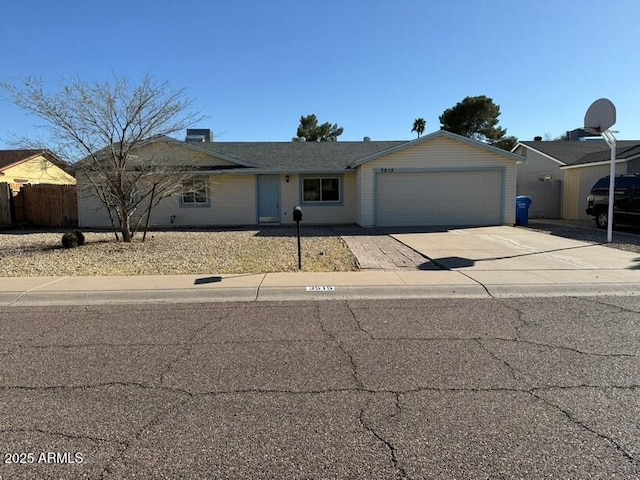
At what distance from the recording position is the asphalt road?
265cm

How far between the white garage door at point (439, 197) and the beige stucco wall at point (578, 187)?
6.01 m

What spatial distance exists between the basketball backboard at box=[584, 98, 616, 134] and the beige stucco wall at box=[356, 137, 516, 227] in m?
4.73

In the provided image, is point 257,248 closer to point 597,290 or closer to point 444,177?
point 597,290

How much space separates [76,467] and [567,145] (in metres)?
31.1

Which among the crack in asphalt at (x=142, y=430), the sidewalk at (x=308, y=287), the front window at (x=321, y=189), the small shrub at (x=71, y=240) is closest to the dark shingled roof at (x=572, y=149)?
the front window at (x=321, y=189)

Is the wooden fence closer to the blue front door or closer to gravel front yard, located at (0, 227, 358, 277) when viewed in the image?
gravel front yard, located at (0, 227, 358, 277)

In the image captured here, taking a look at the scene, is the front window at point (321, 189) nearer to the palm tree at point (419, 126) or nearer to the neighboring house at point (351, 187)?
the neighboring house at point (351, 187)

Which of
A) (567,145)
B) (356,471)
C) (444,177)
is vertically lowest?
(356,471)

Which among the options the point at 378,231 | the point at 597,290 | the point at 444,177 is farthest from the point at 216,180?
the point at 597,290

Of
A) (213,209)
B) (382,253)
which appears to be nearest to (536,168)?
(213,209)

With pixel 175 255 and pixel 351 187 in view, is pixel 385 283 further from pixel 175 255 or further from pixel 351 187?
pixel 351 187

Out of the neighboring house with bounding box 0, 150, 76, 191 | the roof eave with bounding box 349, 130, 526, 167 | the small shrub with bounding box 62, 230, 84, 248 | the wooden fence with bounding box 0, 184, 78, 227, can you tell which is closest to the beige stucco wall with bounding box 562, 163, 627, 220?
the roof eave with bounding box 349, 130, 526, 167

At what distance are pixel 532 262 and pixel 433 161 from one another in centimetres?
927

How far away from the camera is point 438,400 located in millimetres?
3434
